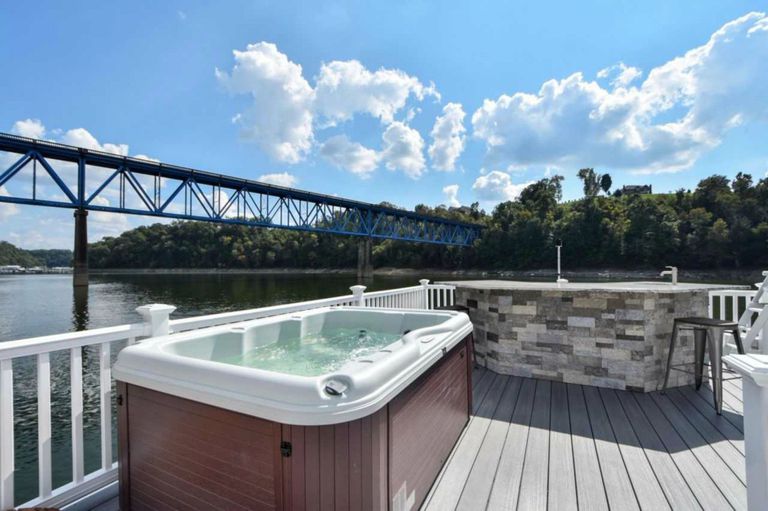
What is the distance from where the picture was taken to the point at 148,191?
69.1 feet

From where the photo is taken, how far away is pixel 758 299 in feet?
10.4

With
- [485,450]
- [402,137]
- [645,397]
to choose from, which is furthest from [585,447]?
[402,137]

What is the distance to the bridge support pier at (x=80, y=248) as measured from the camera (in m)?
21.1

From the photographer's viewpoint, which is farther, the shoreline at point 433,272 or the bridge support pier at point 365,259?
the bridge support pier at point 365,259

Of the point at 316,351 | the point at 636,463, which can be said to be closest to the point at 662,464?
the point at 636,463

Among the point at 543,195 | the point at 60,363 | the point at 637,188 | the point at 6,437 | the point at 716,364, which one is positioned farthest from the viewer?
the point at 637,188

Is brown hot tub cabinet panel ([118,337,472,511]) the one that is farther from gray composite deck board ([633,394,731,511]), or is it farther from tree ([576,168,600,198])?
tree ([576,168,600,198])

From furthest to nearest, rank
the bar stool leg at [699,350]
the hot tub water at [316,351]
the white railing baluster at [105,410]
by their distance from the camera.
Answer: the bar stool leg at [699,350], the hot tub water at [316,351], the white railing baluster at [105,410]

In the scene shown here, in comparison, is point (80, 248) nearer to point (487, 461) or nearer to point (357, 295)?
point (357, 295)

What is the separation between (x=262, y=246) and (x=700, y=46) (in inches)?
1777

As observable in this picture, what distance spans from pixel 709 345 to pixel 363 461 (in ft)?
8.88

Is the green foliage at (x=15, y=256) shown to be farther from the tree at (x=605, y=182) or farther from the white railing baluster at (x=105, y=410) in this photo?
the tree at (x=605, y=182)

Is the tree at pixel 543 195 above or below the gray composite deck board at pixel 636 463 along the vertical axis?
above

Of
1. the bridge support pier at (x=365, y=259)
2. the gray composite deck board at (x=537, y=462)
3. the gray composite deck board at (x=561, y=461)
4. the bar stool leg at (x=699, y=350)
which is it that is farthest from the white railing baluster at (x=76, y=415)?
Result: the bridge support pier at (x=365, y=259)
